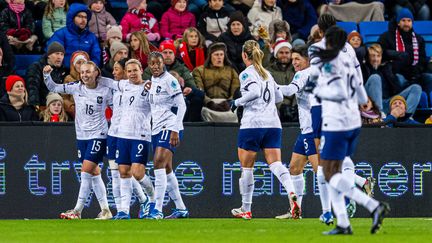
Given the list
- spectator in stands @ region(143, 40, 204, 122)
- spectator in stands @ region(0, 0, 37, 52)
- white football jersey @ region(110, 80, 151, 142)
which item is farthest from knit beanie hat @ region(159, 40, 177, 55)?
white football jersey @ region(110, 80, 151, 142)

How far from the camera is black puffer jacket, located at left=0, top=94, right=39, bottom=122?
21.0 metres

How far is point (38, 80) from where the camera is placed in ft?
71.9

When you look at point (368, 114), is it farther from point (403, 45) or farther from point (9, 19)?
point (9, 19)

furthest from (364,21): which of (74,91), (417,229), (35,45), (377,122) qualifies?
(417,229)

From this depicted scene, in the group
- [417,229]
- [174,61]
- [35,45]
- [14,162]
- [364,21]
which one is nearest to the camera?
[417,229]

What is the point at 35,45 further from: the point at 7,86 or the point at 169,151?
the point at 169,151

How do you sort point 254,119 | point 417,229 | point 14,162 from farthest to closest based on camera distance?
point 14,162 → point 254,119 → point 417,229

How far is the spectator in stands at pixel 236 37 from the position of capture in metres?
23.3

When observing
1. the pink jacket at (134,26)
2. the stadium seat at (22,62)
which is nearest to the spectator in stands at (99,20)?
the pink jacket at (134,26)

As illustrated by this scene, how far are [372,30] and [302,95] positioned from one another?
7.26 metres

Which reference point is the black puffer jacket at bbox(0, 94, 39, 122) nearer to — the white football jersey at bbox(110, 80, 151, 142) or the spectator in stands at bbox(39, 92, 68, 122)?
the spectator in stands at bbox(39, 92, 68, 122)

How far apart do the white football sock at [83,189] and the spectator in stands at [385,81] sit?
6.16 metres

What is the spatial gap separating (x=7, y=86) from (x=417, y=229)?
822 centimetres

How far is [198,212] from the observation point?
20.7 m
